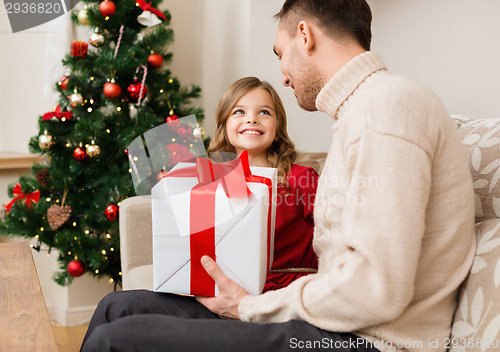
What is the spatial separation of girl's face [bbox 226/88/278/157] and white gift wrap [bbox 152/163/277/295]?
59 centimetres

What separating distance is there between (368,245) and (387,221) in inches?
2.1

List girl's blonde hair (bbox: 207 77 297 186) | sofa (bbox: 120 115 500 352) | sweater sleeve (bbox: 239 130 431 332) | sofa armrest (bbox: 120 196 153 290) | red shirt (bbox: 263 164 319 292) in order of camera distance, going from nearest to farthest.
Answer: sweater sleeve (bbox: 239 130 431 332)
sofa (bbox: 120 115 500 352)
red shirt (bbox: 263 164 319 292)
girl's blonde hair (bbox: 207 77 297 186)
sofa armrest (bbox: 120 196 153 290)

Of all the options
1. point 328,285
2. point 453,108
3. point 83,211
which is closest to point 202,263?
point 328,285

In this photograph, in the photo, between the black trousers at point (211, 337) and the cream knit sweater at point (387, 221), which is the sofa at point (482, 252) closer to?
the cream knit sweater at point (387, 221)

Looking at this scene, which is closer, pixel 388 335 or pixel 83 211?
pixel 388 335

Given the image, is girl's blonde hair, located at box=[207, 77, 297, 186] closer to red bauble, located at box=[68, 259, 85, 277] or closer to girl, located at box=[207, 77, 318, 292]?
girl, located at box=[207, 77, 318, 292]

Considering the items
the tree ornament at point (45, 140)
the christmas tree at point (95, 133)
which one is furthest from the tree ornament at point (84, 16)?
the tree ornament at point (45, 140)

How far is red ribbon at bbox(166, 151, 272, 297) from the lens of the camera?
1.08 metres

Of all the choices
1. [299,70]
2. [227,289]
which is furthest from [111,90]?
[227,289]

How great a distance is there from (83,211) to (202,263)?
1.38 m

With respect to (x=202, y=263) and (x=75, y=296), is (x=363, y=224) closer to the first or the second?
(x=202, y=263)

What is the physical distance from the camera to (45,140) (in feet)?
7.16

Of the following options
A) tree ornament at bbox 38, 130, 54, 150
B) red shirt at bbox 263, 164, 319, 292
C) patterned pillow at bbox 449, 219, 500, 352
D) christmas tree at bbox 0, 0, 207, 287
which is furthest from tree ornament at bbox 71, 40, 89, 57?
patterned pillow at bbox 449, 219, 500, 352

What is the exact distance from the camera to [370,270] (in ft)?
2.84
